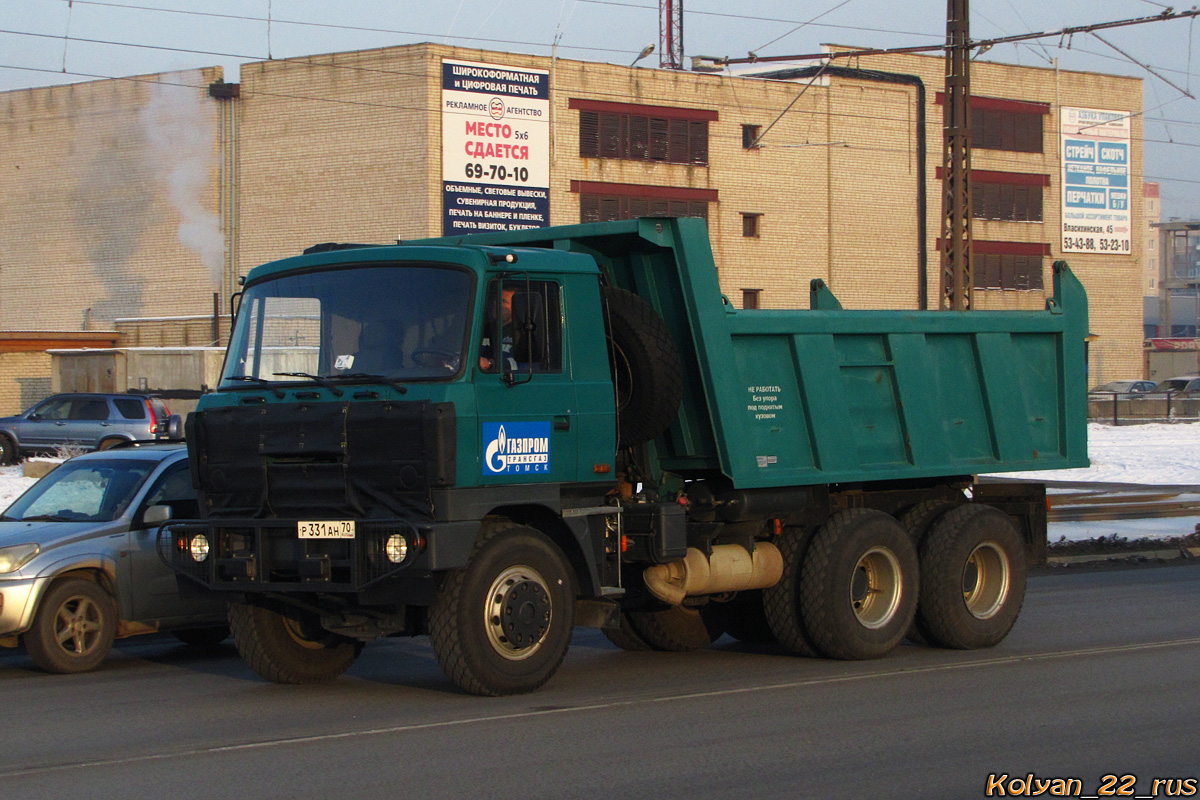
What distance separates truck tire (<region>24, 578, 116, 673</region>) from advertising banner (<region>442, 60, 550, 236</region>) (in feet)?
118

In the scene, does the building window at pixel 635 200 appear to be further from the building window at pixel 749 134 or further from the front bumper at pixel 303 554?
the front bumper at pixel 303 554

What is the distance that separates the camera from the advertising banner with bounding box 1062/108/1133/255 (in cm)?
5938

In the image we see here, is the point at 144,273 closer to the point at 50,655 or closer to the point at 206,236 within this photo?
the point at 206,236

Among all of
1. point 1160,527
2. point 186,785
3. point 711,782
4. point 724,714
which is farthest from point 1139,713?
point 1160,527

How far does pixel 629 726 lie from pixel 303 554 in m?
2.11

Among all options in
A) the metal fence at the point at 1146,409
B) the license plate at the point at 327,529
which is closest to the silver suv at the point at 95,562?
the license plate at the point at 327,529

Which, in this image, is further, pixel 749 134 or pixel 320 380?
pixel 749 134

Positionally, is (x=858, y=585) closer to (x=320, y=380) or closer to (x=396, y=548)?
(x=396, y=548)

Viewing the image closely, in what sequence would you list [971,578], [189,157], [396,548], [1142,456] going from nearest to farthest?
1. [396,548]
2. [971,578]
3. [1142,456]
4. [189,157]

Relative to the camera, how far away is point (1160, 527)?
2047 cm

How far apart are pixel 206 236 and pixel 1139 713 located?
145ft

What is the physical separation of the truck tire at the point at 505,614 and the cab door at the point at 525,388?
16.1 inches

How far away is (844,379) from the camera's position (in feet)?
34.0

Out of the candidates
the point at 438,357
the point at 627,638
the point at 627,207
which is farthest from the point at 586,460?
the point at 627,207
